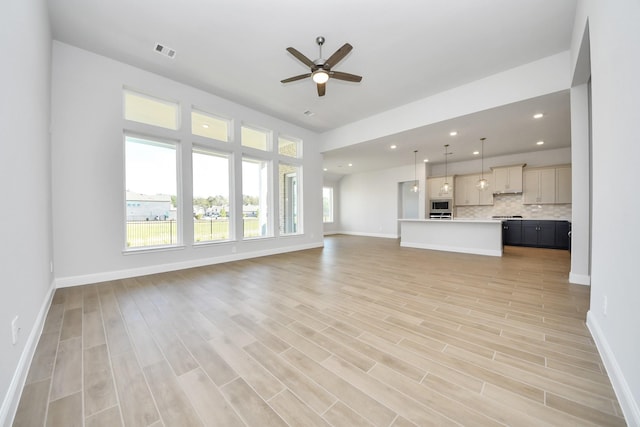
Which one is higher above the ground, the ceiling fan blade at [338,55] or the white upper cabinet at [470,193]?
the ceiling fan blade at [338,55]

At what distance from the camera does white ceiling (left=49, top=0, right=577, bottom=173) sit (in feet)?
8.98

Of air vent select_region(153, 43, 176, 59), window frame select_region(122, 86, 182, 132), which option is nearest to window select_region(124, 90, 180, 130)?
window frame select_region(122, 86, 182, 132)

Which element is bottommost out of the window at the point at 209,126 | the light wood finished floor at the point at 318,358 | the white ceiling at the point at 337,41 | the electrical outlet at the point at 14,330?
the light wood finished floor at the point at 318,358

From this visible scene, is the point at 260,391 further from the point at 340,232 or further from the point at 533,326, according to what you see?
the point at 340,232

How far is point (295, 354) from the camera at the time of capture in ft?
5.81

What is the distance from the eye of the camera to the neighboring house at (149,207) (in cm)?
396

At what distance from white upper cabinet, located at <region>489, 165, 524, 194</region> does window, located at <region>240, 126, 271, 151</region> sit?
7.33 m

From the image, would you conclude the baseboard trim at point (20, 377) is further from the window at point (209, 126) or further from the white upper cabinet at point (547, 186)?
the white upper cabinet at point (547, 186)

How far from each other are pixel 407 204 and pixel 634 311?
1085cm

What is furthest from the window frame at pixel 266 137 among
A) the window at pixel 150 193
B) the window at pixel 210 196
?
the window at pixel 150 193

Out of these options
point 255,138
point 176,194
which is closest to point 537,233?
point 255,138

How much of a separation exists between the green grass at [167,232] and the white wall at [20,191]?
1.49m

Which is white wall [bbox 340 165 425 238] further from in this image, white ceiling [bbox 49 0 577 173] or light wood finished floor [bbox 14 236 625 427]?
light wood finished floor [bbox 14 236 625 427]

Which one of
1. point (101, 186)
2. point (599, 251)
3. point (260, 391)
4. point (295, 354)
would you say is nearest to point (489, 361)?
point (599, 251)
